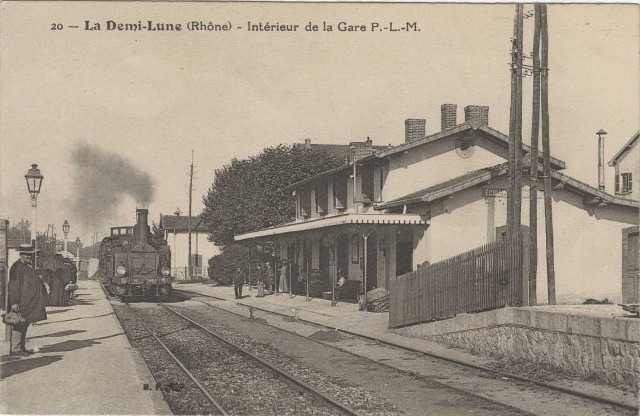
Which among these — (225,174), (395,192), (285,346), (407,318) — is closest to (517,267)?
(407,318)

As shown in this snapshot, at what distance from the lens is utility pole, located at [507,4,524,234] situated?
14.5 metres

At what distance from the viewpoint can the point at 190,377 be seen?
9992mm

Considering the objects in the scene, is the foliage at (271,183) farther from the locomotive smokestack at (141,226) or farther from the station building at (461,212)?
the station building at (461,212)

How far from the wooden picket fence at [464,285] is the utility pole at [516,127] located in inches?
51.8

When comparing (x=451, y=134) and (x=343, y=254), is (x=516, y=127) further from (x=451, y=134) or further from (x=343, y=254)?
(x=343, y=254)

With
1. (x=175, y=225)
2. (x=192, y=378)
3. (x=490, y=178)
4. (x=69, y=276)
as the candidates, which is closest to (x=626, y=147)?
(x=490, y=178)

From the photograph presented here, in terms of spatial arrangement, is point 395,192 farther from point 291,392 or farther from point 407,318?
point 291,392

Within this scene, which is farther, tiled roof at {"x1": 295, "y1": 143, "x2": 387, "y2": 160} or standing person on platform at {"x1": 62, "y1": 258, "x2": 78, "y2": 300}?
tiled roof at {"x1": 295, "y1": 143, "x2": 387, "y2": 160}

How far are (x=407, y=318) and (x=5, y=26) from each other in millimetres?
9477

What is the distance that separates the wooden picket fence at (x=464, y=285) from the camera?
11.8 meters

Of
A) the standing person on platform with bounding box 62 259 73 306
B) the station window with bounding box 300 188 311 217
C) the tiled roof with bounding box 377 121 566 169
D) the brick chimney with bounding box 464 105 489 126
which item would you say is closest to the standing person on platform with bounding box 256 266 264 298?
the station window with bounding box 300 188 311 217

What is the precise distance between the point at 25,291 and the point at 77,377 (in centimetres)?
179

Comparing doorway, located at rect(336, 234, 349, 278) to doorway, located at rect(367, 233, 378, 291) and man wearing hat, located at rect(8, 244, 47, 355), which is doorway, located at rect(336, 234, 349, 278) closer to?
doorway, located at rect(367, 233, 378, 291)

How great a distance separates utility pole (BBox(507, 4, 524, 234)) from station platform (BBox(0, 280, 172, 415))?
8.16 m
